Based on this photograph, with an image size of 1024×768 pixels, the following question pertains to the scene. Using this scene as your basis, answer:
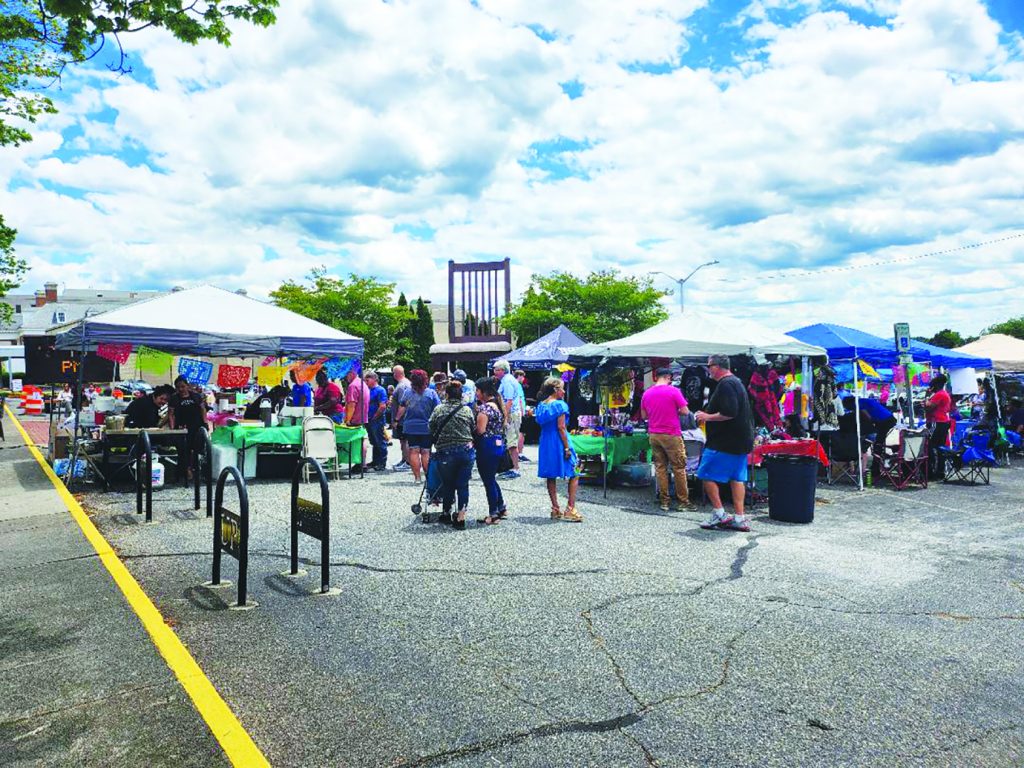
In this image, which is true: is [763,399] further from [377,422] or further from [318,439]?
[318,439]

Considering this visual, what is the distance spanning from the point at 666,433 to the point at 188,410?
23.5ft

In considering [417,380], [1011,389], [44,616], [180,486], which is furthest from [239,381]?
[1011,389]

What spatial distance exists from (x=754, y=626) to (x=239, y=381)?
37.1ft

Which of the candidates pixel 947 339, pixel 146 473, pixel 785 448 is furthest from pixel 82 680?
pixel 947 339

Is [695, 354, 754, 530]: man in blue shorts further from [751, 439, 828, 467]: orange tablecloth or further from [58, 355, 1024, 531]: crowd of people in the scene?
[751, 439, 828, 467]: orange tablecloth

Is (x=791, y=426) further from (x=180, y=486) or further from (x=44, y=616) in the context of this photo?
(x=44, y=616)

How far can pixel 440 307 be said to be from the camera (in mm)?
66625

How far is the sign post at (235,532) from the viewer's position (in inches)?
195

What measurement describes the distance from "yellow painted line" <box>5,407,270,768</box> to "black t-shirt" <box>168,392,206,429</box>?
421 cm

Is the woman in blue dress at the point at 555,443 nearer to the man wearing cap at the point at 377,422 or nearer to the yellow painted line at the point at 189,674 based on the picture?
the yellow painted line at the point at 189,674

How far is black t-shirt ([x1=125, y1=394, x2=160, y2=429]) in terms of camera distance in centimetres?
1145

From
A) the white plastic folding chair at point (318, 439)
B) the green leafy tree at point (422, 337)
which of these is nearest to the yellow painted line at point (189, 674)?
the white plastic folding chair at point (318, 439)

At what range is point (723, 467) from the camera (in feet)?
26.4

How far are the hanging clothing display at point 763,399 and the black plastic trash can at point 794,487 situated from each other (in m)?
2.62
